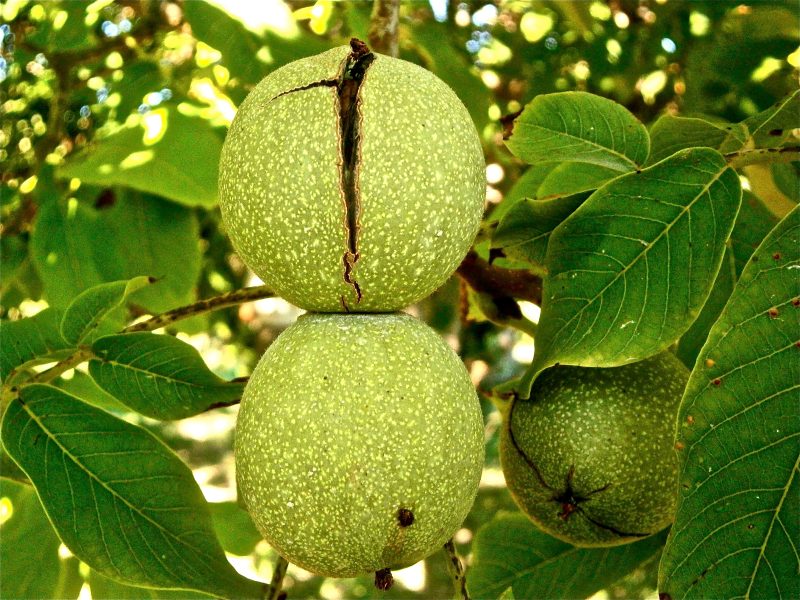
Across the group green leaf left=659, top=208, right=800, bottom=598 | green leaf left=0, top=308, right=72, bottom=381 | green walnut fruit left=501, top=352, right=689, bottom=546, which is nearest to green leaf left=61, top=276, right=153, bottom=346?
green leaf left=0, top=308, right=72, bottom=381

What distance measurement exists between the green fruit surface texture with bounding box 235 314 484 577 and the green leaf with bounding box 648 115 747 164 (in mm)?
550

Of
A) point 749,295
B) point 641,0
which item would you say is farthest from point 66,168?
point 641,0

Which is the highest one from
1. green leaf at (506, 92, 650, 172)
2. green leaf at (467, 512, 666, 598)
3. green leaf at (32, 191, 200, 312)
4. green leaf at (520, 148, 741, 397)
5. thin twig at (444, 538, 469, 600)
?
green leaf at (506, 92, 650, 172)

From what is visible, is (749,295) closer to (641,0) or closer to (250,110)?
(250,110)

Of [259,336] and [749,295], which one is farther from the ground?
[749,295]

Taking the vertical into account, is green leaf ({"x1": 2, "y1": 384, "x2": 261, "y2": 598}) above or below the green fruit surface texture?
below

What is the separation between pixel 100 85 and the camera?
2.50 meters

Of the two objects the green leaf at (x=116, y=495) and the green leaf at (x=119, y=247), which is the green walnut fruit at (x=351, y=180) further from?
the green leaf at (x=119, y=247)

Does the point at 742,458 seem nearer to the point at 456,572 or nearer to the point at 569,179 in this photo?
the point at 456,572

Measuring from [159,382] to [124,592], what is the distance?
464 mm

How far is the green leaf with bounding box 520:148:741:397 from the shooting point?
1202 millimetres

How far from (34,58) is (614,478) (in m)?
2.01

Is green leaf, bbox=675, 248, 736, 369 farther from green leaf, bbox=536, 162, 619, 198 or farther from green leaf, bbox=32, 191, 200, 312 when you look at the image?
green leaf, bbox=32, 191, 200, 312

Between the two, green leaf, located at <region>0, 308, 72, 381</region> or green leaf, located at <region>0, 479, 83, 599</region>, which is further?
green leaf, located at <region>0, 479, 83, 599</region>
